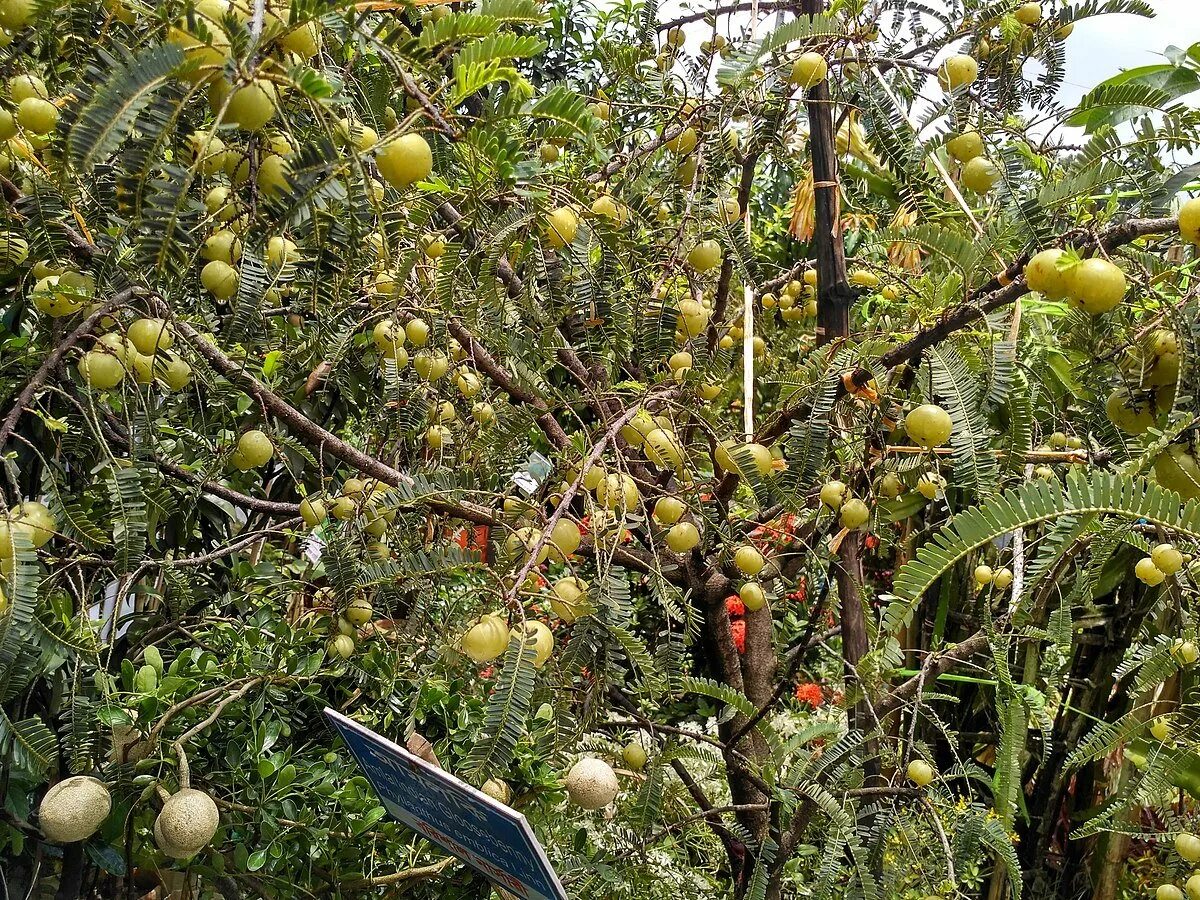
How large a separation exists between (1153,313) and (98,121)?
0.82 meters

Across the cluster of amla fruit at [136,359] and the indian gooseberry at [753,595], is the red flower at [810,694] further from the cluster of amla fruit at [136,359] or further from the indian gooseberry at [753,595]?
the cluster of amla fruit at [136,359]

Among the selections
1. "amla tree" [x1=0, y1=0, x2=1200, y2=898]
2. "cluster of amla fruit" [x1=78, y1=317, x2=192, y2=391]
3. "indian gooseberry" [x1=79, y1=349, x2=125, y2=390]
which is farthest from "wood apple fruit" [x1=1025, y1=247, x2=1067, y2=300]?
"indian gooseberry" [x1=79, y1=349, x2=125, y2=390]

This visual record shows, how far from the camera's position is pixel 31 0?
615 millimetres

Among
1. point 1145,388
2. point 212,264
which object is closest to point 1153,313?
point 1145,388

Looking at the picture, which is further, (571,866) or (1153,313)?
(571,866)

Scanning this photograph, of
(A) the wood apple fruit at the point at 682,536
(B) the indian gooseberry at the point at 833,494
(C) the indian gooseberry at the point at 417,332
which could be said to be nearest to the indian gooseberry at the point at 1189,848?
(B) the indian gooseberry at the point at 833,494

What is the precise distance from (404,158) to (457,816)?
2.20 feet

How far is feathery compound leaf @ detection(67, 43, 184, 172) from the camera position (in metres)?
0.54

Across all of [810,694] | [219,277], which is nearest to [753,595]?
[219,277]

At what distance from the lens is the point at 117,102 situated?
1.81ft

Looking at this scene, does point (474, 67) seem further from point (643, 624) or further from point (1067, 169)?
point (643, 624)

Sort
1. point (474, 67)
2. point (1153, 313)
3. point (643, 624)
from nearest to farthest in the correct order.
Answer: point (474, 67) < point (1153, 313) < point (643, 624)

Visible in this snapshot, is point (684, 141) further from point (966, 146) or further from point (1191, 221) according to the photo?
point (1191, 221)

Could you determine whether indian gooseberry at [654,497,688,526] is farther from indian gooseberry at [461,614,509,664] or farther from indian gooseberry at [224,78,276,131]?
indian gooseberry at [224,78,276,131]
